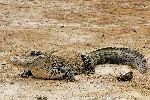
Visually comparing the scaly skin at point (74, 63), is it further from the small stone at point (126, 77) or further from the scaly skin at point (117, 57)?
the small stone at point (126, 77)

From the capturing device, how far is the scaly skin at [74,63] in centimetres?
939

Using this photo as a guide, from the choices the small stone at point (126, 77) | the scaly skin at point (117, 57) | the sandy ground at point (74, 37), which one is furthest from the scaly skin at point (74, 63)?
the small stone at point (126, 77)

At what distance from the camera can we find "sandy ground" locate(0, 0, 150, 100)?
8.98 m

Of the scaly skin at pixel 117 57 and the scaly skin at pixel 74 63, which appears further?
the scaly skin at pixel 117 57

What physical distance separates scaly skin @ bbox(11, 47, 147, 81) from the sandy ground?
0.16 meters

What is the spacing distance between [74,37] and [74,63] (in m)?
2.45

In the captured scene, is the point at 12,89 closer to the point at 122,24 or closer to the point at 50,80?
the point at 50,80

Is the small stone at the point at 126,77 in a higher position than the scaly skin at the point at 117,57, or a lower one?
lower

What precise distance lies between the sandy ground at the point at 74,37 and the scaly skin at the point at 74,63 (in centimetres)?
16

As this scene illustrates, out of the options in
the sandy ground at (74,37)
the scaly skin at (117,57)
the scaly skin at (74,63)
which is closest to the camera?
the sandy ground at (74,37)

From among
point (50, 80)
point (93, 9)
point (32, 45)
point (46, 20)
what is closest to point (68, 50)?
point (32, 45)

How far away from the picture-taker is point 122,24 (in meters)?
13.6

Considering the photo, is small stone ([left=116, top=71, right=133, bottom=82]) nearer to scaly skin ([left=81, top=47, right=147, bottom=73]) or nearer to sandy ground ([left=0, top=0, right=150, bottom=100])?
sandy ground ([left=0, top=0, right=150, bottom=100])

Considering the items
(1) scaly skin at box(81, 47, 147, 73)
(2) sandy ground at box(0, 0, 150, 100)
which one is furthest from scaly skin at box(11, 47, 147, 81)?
(2) sandy ground at box(0, 0, 150, 100)
